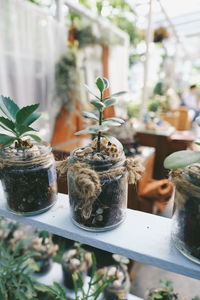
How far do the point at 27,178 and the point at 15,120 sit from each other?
0.42 ft

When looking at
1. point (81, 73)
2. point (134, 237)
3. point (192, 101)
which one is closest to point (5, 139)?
point (134, 237)

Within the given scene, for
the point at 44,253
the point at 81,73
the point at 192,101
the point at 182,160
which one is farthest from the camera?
the point at 192,101

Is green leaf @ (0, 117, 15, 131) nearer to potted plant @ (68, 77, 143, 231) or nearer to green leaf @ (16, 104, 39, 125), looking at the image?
green leaf @ (16, 104, 39, 125)

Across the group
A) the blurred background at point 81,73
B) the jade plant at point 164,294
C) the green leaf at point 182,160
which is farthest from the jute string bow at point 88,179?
the jade plant at point 164,294

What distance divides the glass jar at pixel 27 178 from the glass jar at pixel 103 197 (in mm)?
72

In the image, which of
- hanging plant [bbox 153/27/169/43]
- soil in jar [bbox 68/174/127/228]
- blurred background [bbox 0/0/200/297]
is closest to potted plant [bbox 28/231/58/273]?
blurred background [bbox 0/0/200/297]

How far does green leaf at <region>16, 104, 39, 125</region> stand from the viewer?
0.43 meters

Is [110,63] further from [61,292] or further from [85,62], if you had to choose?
[61,292]

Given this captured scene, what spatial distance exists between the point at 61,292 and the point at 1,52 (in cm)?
163

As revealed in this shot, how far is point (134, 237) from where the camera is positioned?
440 millimetres

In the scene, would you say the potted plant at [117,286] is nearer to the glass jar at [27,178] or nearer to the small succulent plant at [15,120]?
the glass jar at [27,178]

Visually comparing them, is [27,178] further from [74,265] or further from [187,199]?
[74,265]

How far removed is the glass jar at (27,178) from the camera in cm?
44

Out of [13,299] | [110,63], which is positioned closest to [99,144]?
[13,299]
